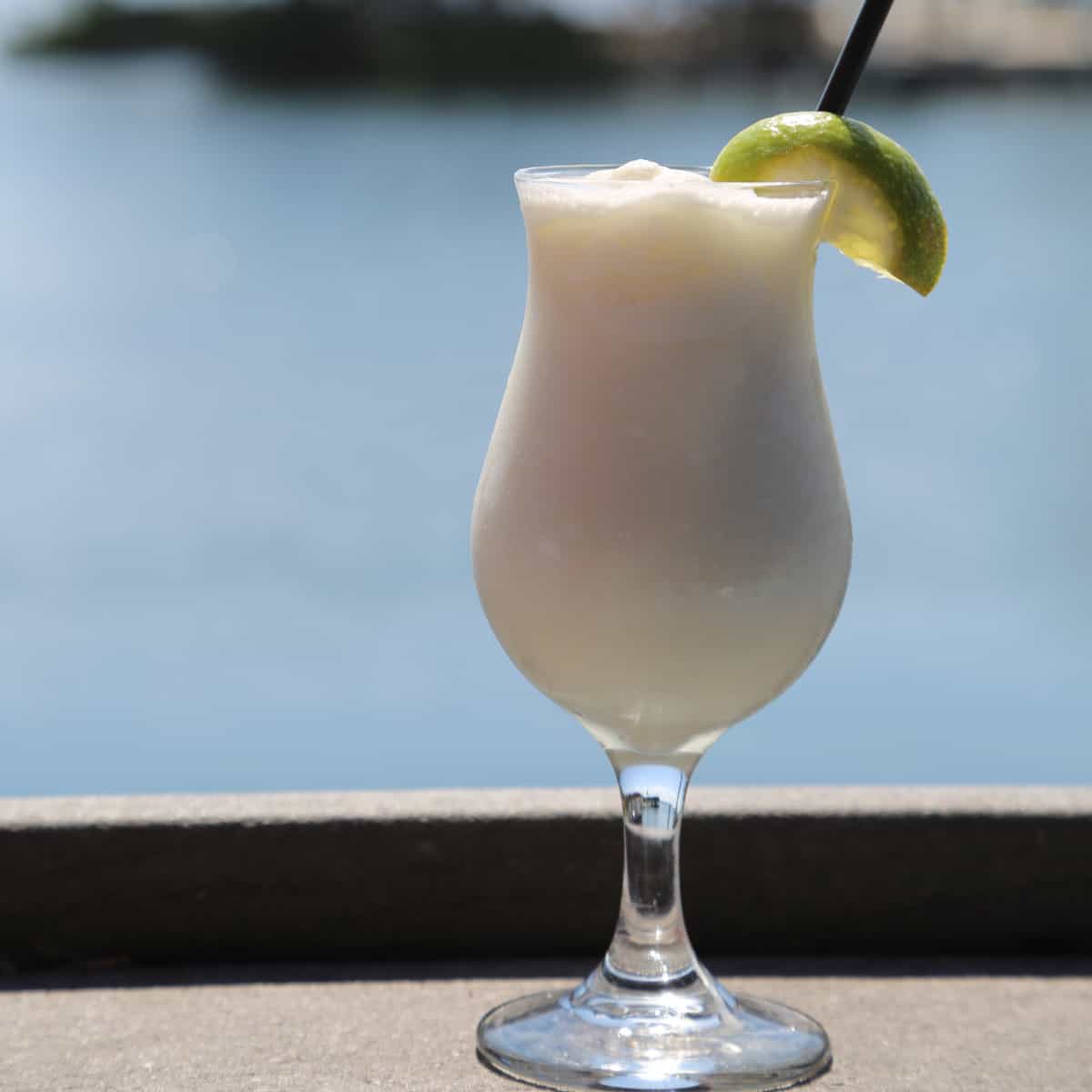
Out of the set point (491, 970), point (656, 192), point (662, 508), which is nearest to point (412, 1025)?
point (491, 970)

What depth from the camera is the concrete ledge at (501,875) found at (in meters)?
0.95

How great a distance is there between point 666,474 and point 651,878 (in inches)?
8.2

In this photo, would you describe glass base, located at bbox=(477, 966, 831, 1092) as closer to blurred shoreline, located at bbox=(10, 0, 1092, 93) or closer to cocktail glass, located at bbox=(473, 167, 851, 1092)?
cocktail glass, located at bbox=(473, 167, 851, 1092)

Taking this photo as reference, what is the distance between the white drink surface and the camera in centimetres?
80

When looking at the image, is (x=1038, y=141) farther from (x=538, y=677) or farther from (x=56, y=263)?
(x=538, y=677)

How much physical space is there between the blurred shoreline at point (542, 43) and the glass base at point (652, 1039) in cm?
379

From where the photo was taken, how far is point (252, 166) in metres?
12.2

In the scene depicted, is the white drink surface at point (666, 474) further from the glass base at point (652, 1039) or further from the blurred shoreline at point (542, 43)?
the blurred shoreline at point (542, 43)

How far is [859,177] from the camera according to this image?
83cm

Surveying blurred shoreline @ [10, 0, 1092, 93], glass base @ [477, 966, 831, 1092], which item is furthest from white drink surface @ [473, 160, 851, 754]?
blurred shoreline @ [10, 0, 1092, 93]

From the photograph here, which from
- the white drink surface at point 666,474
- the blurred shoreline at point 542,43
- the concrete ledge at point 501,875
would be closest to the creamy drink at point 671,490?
the white drink surface at point 666,474

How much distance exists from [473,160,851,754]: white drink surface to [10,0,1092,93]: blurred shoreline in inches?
146

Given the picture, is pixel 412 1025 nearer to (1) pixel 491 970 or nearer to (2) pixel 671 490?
(1) pixel 491 970

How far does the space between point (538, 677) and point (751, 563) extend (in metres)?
0.12
